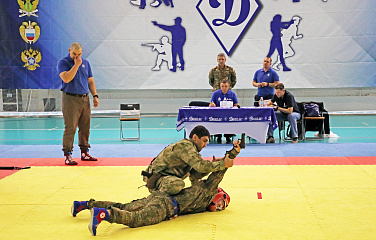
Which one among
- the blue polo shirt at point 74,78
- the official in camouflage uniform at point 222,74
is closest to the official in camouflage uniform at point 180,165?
the blue polo shirt at point 74,78

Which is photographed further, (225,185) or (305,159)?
(305,159)

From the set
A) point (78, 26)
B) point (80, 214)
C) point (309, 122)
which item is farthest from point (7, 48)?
point (80, 214)

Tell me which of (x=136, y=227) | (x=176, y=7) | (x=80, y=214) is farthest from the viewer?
(x=176, y=7)

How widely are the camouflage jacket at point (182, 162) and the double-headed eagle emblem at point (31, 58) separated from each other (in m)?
11.9

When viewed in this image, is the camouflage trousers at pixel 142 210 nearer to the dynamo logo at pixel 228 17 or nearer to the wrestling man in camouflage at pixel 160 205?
the wrestling man in camouflage at pixel 160 205

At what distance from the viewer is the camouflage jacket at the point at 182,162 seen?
5141mm

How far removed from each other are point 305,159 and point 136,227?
4761 mm

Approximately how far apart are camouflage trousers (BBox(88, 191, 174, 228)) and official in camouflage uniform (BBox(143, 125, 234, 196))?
155 millimetres

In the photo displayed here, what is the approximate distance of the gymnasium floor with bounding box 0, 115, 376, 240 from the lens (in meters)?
4.79

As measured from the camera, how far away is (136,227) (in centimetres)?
484

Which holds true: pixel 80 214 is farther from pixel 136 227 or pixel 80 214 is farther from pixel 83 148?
pixel 83 148

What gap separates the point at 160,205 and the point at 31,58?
1255 centimetres

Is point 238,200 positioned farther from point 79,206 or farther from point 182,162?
point 79,206

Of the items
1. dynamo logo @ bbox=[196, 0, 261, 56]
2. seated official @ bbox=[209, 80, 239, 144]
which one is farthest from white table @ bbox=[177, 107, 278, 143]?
dynamo logo @ bbox=[196, 0, 261, 56]
